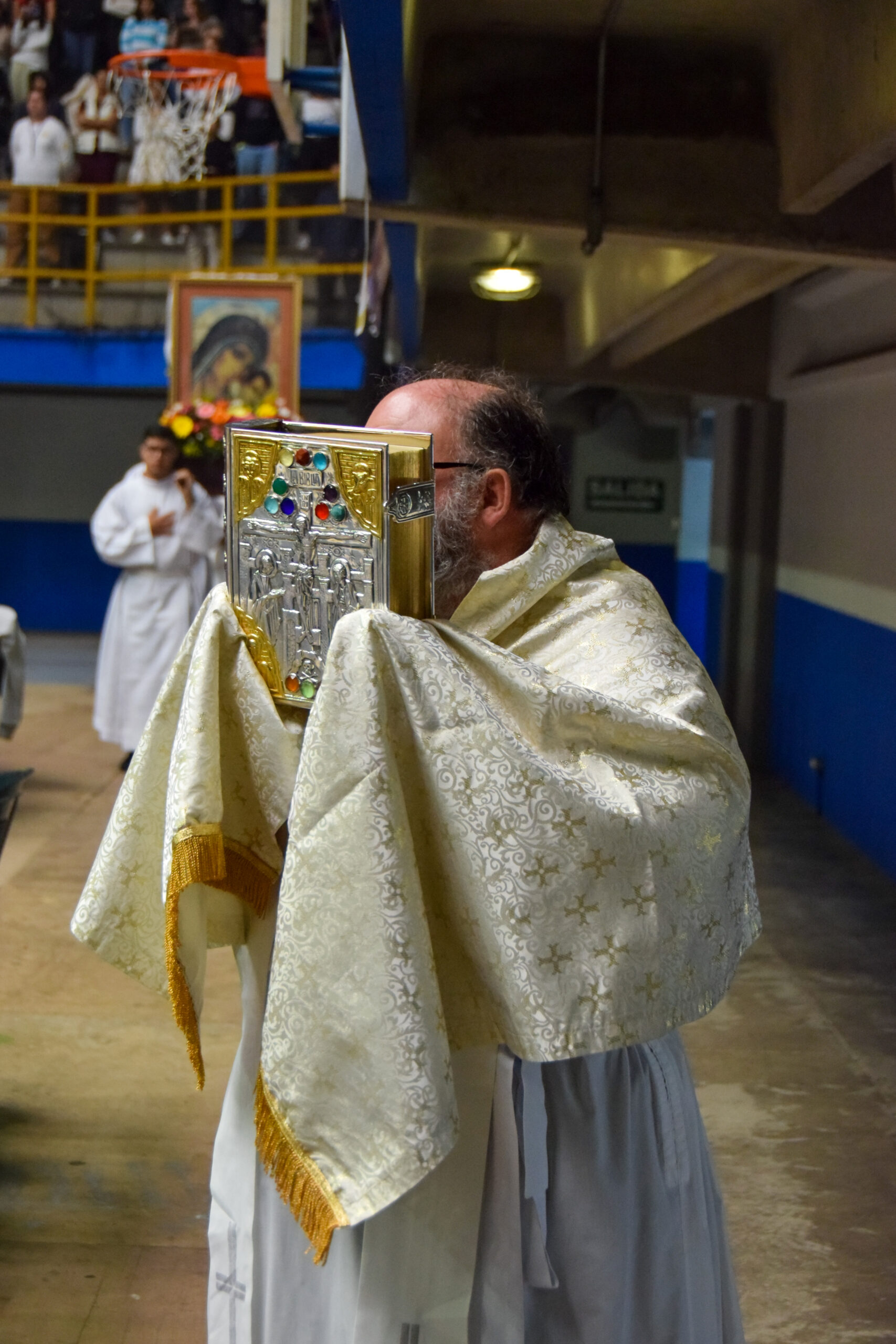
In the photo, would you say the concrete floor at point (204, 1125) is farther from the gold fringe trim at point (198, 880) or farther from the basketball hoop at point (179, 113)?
the basketball hoop at point (179, 113)

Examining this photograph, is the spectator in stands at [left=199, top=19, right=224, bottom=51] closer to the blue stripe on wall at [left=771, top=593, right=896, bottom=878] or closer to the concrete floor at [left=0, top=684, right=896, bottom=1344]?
the blue stripe on wall at [left=771, top=593, right=896, bottom=878]

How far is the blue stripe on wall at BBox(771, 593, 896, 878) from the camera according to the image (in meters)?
5.69

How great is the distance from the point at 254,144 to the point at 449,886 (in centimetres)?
1096

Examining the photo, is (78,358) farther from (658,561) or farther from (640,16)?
(640,16)

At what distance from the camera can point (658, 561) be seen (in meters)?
12.5

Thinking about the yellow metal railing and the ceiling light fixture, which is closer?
the ceiling light fixture

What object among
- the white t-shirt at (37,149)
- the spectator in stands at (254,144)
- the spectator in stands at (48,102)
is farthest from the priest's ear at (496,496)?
the spectator in stands at (48,102)

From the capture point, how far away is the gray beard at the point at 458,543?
4.77ft

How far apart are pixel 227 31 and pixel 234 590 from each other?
11753 mm

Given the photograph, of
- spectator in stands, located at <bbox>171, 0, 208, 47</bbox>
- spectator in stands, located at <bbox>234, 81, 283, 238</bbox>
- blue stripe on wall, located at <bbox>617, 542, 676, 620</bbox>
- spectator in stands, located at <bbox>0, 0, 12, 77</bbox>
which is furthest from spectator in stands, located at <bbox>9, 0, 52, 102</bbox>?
blue stripe on wall, located at <bbox>617, 542, 676, 620</bbox>

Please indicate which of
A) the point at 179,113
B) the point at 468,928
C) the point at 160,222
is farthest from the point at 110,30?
the point at 468,928

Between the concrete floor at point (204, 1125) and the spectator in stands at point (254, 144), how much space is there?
294 inches

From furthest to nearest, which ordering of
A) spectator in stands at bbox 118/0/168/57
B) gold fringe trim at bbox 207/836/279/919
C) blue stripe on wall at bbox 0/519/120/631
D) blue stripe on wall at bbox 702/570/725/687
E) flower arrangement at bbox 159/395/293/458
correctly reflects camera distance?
1. spectator in stands at bbox 118/0/168/57
2. blue stripe on wall at bbox 0/519/120/631
3. blue stripe on wall at bbox 702/570/725/687
4. flower arrangement at bbox 159/395/293/458
5. gold fringe trim at bbox 207/836/279/919

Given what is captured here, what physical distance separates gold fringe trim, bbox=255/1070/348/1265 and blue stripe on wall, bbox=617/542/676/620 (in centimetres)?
1131
